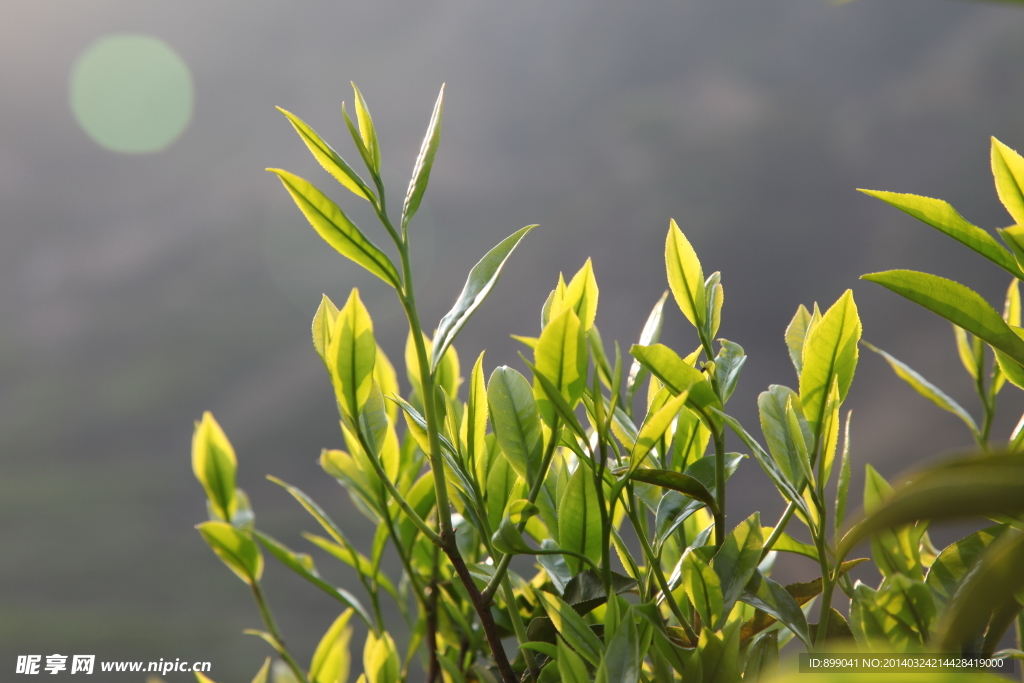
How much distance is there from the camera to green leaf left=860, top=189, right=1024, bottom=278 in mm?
273

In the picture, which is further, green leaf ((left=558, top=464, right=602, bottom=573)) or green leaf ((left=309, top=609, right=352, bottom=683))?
green leaf ((left=309, top=609, right=352, bottom=683))

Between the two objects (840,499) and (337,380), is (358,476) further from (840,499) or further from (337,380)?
(840,499)

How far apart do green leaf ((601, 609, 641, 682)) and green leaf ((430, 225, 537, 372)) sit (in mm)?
→ 141

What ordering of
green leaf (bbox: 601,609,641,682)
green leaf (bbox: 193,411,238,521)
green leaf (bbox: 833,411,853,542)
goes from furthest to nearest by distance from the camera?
green leaf (bbox: 193,411,238,521) < green leaf (bbox: 833,411,853,542) < green leaf (bbox: 601,609,641,682)

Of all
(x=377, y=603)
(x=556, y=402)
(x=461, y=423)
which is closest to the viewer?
(x=556, y=402)

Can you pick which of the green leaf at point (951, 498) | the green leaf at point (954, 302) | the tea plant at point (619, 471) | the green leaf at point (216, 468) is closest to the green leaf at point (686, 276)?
the tea plant at point (619, 471)

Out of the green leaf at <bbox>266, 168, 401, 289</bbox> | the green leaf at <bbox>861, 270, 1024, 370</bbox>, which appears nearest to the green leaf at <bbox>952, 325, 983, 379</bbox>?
the green leaf at <bbox>861, 270, 1024, 370</bbox>

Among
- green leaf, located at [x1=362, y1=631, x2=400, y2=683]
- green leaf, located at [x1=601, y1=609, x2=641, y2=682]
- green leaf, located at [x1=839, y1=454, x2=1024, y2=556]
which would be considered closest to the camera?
green leaf, located at [x1=839, y1=454, x2=1024, y2=556]

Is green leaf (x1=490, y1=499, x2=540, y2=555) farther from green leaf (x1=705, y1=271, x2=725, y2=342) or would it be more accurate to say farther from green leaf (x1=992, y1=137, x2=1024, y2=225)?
green leaf (x1=992, y1=137, x2=1024, y2=225)

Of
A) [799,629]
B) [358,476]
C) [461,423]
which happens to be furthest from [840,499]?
[358,476]

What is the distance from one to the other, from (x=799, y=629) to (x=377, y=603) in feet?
1.19

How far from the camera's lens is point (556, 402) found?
25 centimetres

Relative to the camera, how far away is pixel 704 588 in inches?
10.8

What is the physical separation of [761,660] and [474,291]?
0.74 ft
